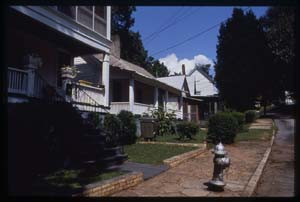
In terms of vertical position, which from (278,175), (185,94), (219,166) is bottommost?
(278,175)

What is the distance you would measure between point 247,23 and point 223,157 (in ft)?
111

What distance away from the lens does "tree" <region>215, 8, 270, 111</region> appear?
34250 millimetres

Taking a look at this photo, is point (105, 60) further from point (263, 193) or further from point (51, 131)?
point (263, 193)

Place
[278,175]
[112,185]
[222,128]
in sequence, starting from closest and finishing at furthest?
1. [112,185]
2. [278,175]
3. [222,128]

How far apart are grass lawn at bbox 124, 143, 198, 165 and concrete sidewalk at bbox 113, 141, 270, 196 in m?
0.66

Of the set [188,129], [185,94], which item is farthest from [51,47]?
[185,94]

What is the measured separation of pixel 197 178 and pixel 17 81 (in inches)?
241

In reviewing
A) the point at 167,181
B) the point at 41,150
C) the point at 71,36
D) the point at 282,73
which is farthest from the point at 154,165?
the point at 282,73

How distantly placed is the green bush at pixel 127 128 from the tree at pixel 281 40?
21.7m

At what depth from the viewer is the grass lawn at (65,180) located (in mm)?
5664

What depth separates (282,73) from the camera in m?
34.3

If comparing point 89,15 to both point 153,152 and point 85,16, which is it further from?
point 153,152

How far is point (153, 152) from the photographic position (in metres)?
11.2

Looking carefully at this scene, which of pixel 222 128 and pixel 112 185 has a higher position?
pixel 222 128
